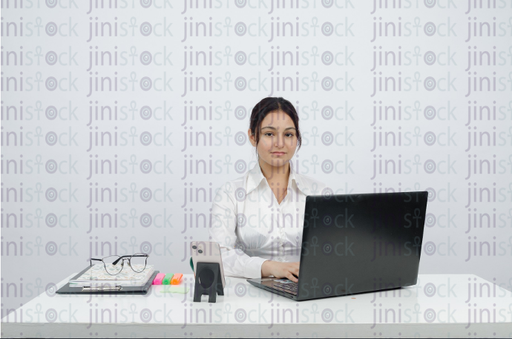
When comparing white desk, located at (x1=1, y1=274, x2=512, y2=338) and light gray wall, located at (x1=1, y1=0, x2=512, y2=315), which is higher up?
light gray wall, located at (x1=1, y1=0, x2=512, y2=315)

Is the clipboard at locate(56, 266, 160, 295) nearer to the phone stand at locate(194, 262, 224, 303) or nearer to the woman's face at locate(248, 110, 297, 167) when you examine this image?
the phone stand at locate(194, 262, 224, 303)

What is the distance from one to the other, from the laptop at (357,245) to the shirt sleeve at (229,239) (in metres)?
0.14

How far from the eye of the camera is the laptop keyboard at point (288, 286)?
1275 millimetres

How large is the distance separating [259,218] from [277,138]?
1.24ft

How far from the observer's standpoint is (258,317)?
1119mm

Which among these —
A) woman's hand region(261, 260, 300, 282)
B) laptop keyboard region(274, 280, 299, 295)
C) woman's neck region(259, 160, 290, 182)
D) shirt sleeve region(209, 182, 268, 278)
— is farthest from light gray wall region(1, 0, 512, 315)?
laptop keyboard region(274, 280, 299, 295)

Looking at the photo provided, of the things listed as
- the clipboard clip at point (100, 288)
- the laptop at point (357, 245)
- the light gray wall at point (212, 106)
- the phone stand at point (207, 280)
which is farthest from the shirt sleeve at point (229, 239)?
the light gray wall at point (212, 106)

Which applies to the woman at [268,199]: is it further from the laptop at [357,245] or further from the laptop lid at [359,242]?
the laptop lid at [359,242]

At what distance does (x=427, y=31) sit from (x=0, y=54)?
8.91 feet

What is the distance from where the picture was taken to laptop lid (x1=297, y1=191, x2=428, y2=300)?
46.3 inches

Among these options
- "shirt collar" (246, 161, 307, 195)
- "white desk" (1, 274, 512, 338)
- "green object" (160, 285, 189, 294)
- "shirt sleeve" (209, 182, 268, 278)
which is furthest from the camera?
"shirt collar" (246, 161, 307, 195)

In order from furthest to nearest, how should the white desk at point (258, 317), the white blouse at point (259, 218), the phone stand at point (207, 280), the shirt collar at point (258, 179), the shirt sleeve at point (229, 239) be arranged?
the shirt collar at point (258, 179)
the white blouse at point (259, 218)
the shirt sleeve at point (229, 239)
the phone stand at point (207, 280)
the white desk at point (258, 317)

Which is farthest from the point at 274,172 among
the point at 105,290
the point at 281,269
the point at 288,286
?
the point at 105,290

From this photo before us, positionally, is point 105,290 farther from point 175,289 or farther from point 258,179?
point 258,179
